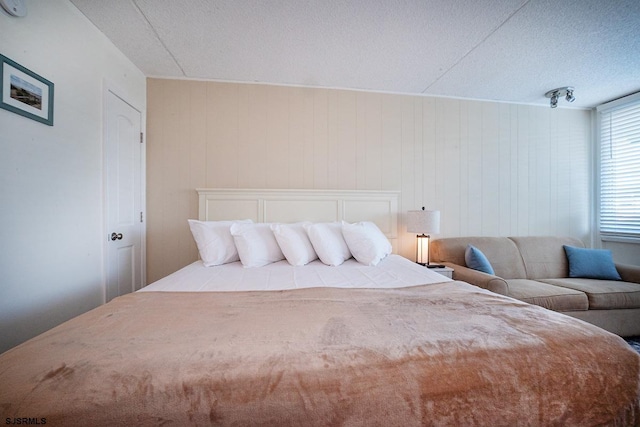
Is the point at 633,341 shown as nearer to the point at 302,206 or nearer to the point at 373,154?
the point at 373,154

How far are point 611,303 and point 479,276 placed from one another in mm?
1151

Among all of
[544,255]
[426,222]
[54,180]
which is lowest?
[544,255]

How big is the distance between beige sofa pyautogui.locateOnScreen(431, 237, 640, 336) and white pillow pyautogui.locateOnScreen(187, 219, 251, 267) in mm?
2068

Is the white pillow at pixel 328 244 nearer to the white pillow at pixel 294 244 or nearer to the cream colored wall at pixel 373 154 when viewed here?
the white pillow at pixel 294 244

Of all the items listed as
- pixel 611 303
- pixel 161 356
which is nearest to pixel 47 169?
pixel 161 356

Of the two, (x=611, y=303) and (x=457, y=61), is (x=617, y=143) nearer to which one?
(x=611, y=303)

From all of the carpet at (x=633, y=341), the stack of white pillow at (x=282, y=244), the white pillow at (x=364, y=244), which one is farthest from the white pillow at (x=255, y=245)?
the carpet at (x=633, y=341)

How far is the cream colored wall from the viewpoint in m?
2.49

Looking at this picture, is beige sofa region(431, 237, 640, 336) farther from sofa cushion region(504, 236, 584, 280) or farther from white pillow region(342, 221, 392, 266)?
white pillow region(342, 221, 392, 266)

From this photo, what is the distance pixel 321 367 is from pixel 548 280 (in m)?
2.94

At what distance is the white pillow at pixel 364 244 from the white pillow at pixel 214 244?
3.15ft

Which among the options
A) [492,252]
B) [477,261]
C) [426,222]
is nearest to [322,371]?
[426,222]

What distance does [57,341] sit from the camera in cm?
74

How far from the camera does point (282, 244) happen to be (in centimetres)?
196
